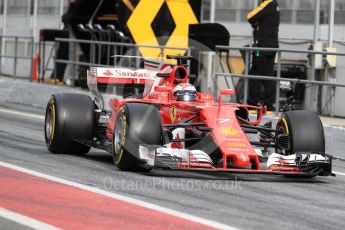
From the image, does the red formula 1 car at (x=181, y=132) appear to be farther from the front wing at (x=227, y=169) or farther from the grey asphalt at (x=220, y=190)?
the grey asphalt at (x=220, y=190)

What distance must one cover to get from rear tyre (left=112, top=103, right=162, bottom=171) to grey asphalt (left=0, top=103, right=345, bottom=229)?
15cm

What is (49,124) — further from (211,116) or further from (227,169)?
(227,169)

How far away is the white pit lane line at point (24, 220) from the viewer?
755 cm

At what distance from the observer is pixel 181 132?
37.6 ft

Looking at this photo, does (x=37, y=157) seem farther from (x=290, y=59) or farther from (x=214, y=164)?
(x=290, y=59)

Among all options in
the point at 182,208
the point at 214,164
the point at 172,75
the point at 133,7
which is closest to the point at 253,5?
the point at 133,7

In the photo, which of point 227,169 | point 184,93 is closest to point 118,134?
point 184,93

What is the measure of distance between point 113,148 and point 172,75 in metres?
1.30

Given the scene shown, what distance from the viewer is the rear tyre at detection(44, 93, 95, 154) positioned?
1259cm

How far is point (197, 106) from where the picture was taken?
11.3m

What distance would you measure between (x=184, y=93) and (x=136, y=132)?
1160 mm

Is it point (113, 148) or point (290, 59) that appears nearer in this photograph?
point (113, 148)

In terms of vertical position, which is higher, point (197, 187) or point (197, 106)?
point (197, 106)

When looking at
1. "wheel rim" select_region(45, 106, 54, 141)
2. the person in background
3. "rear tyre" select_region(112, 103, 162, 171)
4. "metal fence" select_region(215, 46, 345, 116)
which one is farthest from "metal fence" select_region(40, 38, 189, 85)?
"rear tyre" select_region(112, 103, 162, 171)
